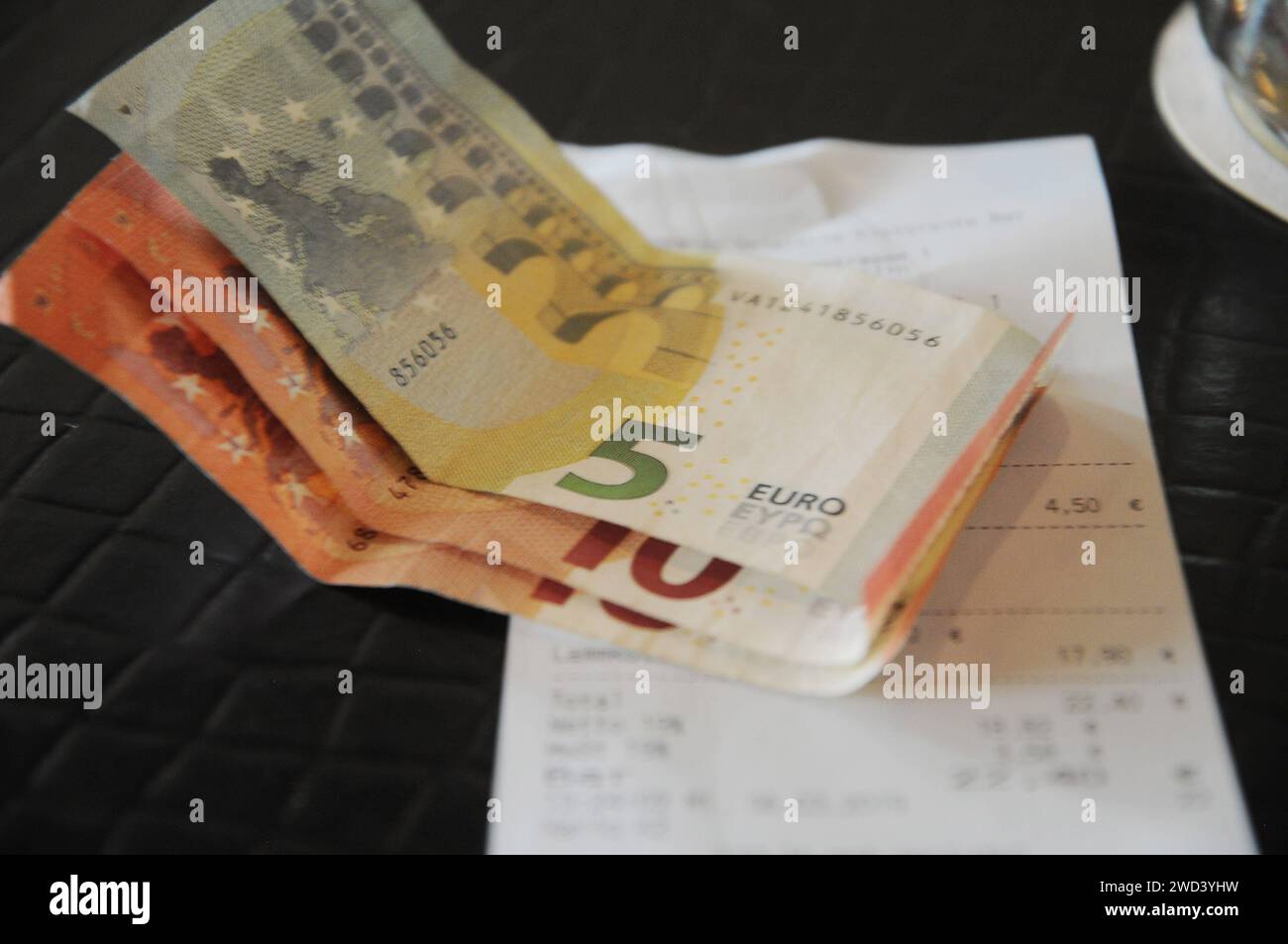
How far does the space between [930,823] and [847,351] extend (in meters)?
0.20

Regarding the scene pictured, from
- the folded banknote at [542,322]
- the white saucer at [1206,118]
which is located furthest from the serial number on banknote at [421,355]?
the white saucer at [1206,118]

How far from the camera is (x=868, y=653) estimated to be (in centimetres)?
40

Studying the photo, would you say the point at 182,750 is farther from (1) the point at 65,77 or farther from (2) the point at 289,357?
(1) the point at 65,77

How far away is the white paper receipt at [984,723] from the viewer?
374 mm

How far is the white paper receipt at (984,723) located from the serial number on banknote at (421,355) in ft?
0.38

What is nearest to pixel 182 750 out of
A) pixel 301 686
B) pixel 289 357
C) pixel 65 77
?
pixel 301 686

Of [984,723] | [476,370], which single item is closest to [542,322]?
[476,370]

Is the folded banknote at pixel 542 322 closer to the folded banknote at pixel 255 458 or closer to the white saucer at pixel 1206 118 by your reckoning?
the folded banknote at pixel 255 458

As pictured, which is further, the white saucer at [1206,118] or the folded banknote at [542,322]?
the white saucer at [1206,118]

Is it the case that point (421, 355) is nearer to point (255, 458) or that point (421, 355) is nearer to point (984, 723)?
point (255, 458)

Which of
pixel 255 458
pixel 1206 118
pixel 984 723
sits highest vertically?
pixel 1206 118

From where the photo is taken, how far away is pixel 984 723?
1.30ft

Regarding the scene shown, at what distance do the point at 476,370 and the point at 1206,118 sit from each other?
1.34ft

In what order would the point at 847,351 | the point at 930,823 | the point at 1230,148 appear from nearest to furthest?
the point at 930,823
the point at 847,351
the point at 1230,148
